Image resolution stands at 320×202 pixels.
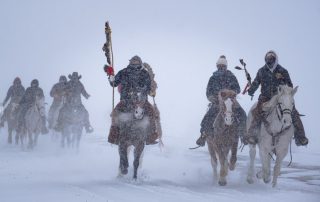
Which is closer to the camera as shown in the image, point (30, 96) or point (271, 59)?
point (271, 59)

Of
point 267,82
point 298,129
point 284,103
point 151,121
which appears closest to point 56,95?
point 151,121

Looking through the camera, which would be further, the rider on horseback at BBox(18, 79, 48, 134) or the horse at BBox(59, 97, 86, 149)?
the rider on horseback at BBox(18, 79, 48, 134)

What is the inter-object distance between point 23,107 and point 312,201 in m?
14.3

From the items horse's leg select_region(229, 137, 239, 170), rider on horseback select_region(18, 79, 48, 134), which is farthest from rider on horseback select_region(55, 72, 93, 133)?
horse's leg select_region(229, 137, 239, 170)

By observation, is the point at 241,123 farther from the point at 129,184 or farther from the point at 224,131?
the point at 129,184

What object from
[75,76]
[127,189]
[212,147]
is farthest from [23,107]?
[127,189]

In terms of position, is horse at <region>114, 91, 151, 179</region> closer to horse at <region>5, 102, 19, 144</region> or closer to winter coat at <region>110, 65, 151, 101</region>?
winter coat at <region>110, 65, 151, 101</region>

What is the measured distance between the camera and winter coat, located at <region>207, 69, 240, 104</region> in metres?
12.2

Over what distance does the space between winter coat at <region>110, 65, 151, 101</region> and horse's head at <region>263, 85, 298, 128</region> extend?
2796 millimetres

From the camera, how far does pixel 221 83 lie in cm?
1228

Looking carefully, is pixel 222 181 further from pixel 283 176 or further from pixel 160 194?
pixel 283 176

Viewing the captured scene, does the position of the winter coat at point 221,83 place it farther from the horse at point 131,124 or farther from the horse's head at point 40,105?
the horse's head at point 40,105

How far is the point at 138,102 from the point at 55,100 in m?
13.0

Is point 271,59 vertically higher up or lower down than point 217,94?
higher up
